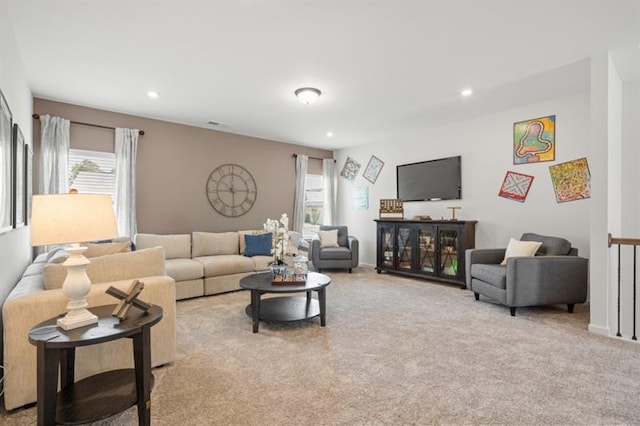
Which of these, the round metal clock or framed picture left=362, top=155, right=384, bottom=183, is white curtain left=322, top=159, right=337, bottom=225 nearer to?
framed picture left=362, top=155, right=384, bottom=183

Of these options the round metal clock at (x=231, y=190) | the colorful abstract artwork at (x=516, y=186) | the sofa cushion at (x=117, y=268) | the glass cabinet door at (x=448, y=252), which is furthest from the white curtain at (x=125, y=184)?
the colorful abstract artwork at (x=516, y=186)

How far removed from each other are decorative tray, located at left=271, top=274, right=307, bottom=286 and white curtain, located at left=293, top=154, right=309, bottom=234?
3.26m

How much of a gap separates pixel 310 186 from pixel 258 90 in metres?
3.45

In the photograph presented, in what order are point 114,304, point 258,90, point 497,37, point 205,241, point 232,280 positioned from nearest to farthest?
point 114,304 → point 497,37 → point 258,90 → point 232,280 → point 205,241

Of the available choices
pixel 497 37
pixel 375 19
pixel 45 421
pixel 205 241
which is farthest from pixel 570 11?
pixel 205 241

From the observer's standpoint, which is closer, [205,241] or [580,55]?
[580,55]

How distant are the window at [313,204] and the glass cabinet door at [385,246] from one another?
1.53 m

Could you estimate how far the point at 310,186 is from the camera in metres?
7.18

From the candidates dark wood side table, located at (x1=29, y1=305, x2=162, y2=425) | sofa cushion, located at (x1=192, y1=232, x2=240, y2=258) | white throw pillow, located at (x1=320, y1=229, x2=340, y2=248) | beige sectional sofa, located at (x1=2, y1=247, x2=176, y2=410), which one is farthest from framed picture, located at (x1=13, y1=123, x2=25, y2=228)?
white throw pillow, located at (x1=320, y1=229, x2=340, y2=248)

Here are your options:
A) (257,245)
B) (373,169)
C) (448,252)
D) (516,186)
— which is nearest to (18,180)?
(257,245)

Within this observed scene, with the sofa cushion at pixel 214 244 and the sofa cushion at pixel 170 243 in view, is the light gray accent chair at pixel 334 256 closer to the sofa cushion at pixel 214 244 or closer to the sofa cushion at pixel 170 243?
the sofa cushion at pixel 214 244

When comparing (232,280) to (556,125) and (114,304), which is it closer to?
(114,304)

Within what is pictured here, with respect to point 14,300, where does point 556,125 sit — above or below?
above

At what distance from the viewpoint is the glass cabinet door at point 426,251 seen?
5188mm
